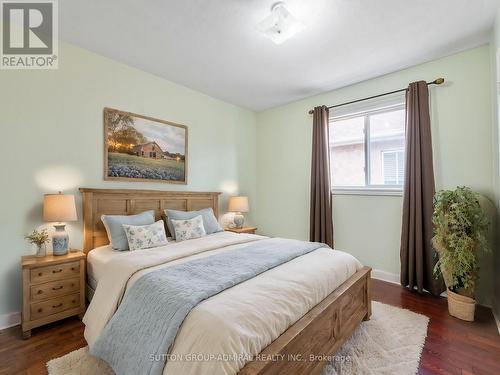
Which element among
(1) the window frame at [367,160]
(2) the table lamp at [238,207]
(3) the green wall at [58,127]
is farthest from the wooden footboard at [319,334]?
(3) the green wall at [58,127]

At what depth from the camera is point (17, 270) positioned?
2.24 metres

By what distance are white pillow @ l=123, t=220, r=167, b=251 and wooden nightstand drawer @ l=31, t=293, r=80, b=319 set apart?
0.64 m

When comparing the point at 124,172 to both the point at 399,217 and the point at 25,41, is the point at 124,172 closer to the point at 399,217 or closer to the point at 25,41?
the point at 25,41

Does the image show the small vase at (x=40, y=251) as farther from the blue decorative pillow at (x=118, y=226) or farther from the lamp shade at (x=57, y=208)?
the blue decorative pillow at (x=118, y=226)

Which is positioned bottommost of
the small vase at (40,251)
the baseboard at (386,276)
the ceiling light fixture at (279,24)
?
the baseboard at (386,276)

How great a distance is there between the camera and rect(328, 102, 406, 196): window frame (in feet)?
10.3

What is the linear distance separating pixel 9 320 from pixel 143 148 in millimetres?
2083

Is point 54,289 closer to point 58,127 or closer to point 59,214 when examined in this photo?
point 59,214

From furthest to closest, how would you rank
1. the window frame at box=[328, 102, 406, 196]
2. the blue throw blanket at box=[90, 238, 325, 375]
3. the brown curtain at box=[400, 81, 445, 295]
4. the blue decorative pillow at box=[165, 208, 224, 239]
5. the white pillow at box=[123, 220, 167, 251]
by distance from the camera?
the window frame at box=[328, 102, 406, 196], the blue decorative pillow at box=[165, 208, 224, 239], the brown curtain at box=[400, 81, 445, 295], the white pillow at box=[123, 220, 167, 251], the blue throw blanket at box=[90, 238, 325, 375]

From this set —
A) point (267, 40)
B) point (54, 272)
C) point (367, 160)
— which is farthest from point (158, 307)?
point (367, 160)

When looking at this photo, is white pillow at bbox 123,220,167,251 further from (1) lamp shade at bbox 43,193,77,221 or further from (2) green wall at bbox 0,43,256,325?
(2) green wall at bbox 0,43,256,325

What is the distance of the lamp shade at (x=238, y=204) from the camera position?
393cm

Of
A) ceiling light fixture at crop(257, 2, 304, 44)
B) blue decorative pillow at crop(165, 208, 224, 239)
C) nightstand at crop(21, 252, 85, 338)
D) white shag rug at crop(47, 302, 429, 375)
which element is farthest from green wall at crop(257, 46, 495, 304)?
nightstand at crop(21, 252, 85, 338)

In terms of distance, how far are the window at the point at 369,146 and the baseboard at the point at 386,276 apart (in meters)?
1.09
